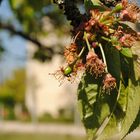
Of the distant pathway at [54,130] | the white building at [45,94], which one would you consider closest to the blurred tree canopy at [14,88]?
the white building at [45,94]

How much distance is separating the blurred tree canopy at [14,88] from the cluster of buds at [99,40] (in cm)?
4499

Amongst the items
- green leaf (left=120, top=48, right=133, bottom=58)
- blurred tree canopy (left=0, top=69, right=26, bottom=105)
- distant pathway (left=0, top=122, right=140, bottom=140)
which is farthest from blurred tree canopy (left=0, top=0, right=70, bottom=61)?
blurred tree canopy (left=0, top=69, right=26, bottom=105)

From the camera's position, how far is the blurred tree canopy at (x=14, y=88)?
47.8 meters

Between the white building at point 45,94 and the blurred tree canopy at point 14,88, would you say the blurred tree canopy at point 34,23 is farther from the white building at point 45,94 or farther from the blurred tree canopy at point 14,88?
the blurred tree canopy at point 14,88

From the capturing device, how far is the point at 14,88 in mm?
52500

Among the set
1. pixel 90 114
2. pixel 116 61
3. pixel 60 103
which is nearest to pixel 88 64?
pixel 116 61

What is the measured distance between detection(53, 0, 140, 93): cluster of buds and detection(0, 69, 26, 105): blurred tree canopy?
4499cm

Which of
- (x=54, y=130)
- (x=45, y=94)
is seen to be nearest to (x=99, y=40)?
(x=54, y=130)

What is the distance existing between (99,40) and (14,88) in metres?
51.2

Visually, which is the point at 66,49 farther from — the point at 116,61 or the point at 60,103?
the point at 60,103

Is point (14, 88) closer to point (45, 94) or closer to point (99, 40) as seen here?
point (45, 94)

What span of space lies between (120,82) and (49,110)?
3946cm

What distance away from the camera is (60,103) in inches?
1596

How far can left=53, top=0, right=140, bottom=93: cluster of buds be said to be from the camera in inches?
63.8
